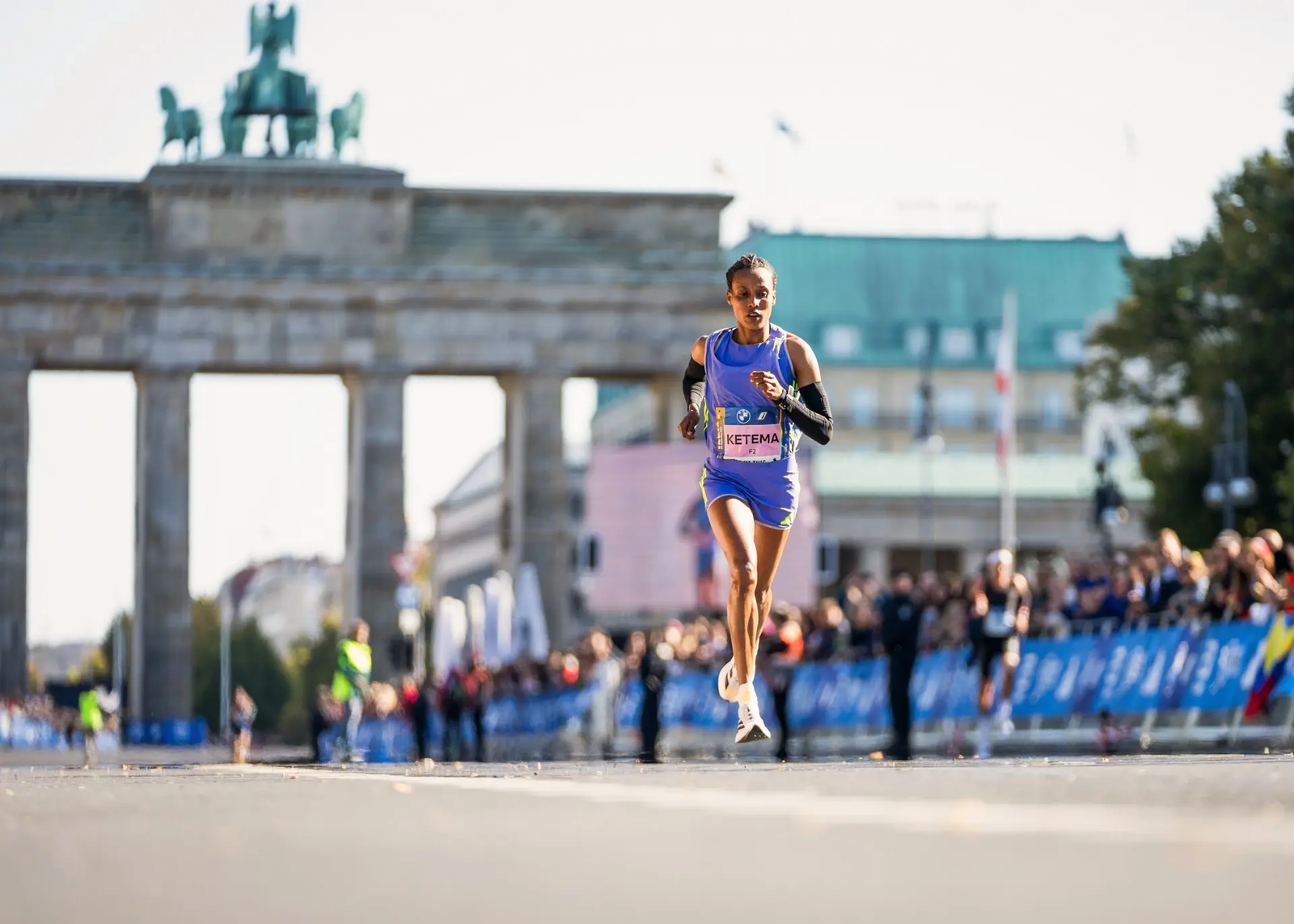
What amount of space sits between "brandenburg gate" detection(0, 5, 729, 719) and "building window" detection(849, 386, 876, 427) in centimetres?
6058

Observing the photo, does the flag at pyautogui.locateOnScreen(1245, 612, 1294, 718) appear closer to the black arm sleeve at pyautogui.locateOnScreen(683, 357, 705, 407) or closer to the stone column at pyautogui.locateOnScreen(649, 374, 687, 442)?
the black arm sleeve at pyautogui.locateOnScreen(683, 357, 705, 407)

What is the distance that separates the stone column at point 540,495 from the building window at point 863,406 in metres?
61.0

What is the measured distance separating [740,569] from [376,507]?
6169 cm

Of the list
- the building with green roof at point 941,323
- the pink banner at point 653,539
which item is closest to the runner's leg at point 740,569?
the pink banner at point 653,539

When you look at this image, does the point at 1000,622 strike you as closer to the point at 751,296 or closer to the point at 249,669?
the point at 751,296

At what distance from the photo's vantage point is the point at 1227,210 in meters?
54.7

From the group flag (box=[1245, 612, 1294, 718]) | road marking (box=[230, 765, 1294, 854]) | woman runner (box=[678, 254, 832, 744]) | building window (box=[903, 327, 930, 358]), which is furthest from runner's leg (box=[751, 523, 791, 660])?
building window (box=[903, 327, 930, 358])

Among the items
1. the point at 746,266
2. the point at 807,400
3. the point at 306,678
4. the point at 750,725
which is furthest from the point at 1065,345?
the point at 746,266

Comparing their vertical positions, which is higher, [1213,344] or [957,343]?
[957,343]

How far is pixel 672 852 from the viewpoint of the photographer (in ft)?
20.7

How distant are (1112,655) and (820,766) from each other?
11.6m

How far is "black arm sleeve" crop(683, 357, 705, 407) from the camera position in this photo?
46.5ft

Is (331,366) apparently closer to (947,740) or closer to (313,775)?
(947,740)

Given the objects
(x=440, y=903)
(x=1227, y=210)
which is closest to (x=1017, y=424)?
(x=1227, y=210)
